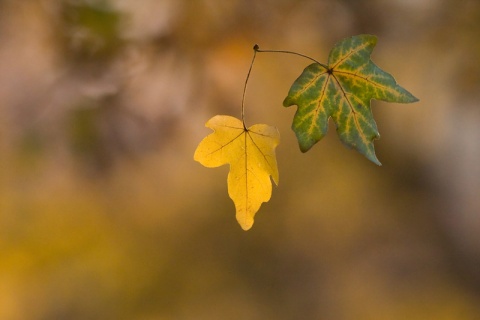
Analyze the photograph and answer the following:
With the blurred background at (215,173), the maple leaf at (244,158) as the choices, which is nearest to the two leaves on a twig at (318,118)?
the maple leaf at (244,158)

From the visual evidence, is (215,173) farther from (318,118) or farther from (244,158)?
(318,118)

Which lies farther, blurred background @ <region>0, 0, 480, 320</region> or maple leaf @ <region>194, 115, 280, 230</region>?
blurred background @ <region>0, 0, 480, 320</region>

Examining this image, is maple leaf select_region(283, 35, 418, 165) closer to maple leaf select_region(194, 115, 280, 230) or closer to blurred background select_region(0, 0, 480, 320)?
maple leaf select_region(194, 115, 280, 230)

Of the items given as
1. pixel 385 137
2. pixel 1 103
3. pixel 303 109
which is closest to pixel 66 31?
pixel 1 103

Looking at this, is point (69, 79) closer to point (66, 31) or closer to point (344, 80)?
point (66, 31)

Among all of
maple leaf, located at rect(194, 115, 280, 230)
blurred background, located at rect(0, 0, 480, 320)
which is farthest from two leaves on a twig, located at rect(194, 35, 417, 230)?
blurred background, located at rect(0, 0, 480, 320)

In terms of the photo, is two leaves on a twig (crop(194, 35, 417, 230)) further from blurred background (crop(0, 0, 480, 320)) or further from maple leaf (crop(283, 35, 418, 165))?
blurred background (crop(0, 0, 480, 320))

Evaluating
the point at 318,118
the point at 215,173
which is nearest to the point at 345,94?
the point at 318,118
